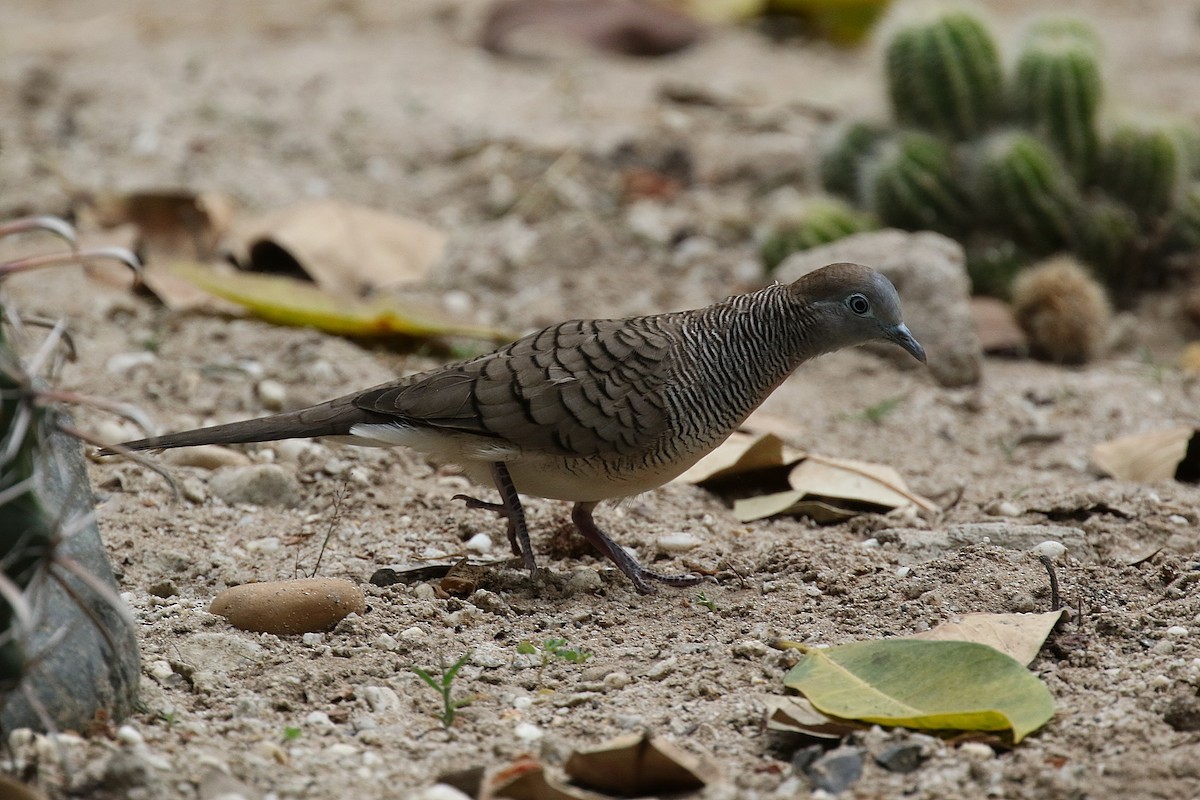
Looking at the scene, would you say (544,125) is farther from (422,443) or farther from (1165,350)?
(422,443)

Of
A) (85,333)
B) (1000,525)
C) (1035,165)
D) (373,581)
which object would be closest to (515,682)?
(373,581)

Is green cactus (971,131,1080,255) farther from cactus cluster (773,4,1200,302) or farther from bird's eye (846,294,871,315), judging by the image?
bird's eye (846,294,871,315)

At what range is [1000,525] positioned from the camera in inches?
165

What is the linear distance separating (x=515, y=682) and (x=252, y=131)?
18.1ft

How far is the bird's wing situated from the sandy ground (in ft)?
1.44

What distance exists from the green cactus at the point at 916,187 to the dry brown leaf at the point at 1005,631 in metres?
3.36

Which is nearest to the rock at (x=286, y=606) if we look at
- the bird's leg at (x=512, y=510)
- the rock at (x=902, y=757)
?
the bird's leg at (x=512, y=510)

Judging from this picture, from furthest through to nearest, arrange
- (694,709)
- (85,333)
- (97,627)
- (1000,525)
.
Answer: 1. (85,333)
2. (1000,525)
3. (694,709)
4. (97,627)

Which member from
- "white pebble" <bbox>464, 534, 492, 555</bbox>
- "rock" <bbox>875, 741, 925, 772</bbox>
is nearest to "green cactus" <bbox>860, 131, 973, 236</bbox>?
"white pebble" <bbox>464, 534, 492, 555</bbox>

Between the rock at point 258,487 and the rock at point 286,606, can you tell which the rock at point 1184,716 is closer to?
the rock at point 286,606

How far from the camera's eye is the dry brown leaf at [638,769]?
275cm

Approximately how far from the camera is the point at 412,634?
362 centimetres

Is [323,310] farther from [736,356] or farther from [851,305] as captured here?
[851,305]

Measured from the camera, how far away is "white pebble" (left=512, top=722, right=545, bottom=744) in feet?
10.2
